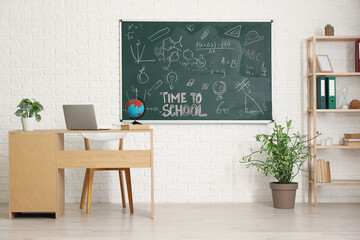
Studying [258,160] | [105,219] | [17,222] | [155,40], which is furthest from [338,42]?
[17,222]

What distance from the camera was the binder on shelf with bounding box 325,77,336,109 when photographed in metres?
4.38

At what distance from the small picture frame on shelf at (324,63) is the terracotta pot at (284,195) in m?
1.22

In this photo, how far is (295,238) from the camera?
123 inches

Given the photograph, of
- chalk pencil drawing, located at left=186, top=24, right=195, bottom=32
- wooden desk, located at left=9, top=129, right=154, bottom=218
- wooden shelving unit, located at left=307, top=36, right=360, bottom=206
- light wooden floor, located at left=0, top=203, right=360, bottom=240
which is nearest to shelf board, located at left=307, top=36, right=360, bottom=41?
wooden shelving unit, located at left=307, top=36, right=360, bottom=206

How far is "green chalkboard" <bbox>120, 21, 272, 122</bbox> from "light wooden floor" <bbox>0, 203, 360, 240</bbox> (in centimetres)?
102

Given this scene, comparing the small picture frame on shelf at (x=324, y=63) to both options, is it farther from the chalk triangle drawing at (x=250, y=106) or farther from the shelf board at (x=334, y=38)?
the chalk triangle drawing at (x=250, y=106)

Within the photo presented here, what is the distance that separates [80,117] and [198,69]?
1445mm

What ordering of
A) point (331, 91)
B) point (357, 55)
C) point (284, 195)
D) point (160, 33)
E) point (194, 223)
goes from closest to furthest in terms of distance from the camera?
point (194, 223) < point (284, 195) < point (331, 91) < point (357, 55) < point (160, 33)

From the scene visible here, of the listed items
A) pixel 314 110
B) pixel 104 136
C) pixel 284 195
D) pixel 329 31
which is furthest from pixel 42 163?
pixel 329 31

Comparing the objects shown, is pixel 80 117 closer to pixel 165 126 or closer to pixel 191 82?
pixel 165 126

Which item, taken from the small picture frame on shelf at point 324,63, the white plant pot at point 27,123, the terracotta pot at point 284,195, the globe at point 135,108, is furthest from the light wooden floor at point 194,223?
the small picture frame on shelf at point 324,63

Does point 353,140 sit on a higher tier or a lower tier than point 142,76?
lower

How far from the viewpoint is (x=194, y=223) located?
3609 mm

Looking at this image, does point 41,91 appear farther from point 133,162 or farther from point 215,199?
point 215,199
